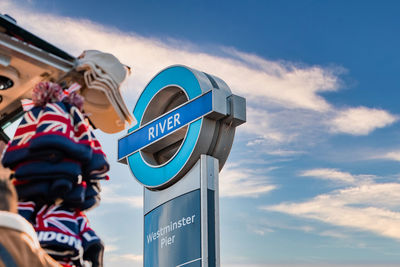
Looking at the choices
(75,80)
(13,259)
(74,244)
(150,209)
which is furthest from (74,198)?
(150,209)

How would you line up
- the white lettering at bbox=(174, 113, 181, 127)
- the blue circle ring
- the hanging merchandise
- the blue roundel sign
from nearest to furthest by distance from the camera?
the hanging merchandise → the blue roundel sign → the blue circle ring → the white lettering at bbox=(174, 113, 181, 127)

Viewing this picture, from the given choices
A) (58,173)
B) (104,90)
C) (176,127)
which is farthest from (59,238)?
(176,127)

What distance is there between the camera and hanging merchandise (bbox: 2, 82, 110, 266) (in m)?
3.49

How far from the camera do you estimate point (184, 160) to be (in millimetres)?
11406

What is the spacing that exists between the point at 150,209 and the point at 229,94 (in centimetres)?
277

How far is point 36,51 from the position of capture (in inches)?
153

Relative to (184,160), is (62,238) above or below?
below

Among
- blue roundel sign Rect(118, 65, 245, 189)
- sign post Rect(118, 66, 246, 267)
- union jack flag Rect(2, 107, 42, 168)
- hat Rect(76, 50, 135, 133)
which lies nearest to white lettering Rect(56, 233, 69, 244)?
union jack flag Rect(2, 107, 42, 168)

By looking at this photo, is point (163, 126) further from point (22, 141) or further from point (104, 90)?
point (22, 141)

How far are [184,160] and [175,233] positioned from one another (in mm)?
1321

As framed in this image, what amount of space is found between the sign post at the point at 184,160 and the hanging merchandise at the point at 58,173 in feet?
23.7

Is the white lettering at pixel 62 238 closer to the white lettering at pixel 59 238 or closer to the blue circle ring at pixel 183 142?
the white lettering at pixel 59 238

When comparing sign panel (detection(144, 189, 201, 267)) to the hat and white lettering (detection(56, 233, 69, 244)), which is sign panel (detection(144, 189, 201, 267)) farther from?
white lettering (detection(56, 233, 69, 244))

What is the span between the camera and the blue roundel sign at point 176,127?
37.0 feet
